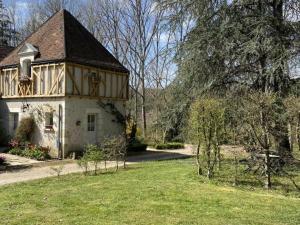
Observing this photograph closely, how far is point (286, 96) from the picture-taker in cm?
1583

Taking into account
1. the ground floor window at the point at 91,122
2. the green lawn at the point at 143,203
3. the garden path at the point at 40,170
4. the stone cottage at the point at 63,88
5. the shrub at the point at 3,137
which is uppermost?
the stone cottage at the point at 63,88

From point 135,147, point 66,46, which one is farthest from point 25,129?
point 135,147

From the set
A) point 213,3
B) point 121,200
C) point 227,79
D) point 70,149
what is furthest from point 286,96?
point 70,149

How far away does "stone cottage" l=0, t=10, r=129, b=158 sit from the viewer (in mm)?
19750

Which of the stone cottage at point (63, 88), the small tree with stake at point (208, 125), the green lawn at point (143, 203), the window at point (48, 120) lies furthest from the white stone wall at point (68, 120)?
the small tree with stake at point (208, 125)

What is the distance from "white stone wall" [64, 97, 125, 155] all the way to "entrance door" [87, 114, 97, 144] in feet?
0.32

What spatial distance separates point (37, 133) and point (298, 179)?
13.0 m

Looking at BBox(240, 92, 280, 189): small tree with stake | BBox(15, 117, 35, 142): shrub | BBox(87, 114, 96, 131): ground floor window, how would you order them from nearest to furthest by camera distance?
BBox(240, 92, 280, 189): small tree with stake, BBox(15, 117, 35, 142): shrub, BBox(87, 114, 96, 131): ground floor window

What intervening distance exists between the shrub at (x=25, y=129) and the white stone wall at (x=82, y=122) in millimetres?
2418

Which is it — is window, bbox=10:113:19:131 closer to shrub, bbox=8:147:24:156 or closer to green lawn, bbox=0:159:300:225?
shrub, bbox=8:147:24:156

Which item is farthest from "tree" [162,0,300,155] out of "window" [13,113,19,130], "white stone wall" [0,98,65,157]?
"window" [13,113,19,130]

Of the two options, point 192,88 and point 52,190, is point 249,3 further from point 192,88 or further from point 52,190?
point 52,190

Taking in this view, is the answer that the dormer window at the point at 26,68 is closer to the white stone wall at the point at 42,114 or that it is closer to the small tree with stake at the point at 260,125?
the white stone wall at the point at 42,114

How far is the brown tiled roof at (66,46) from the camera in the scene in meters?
20.2
